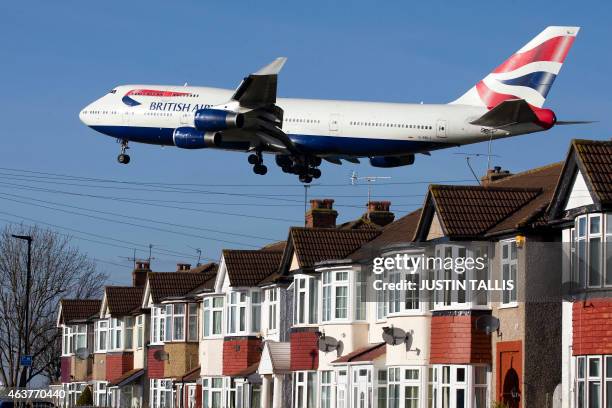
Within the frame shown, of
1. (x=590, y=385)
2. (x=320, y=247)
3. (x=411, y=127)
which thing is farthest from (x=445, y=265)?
(x=411, y=127)

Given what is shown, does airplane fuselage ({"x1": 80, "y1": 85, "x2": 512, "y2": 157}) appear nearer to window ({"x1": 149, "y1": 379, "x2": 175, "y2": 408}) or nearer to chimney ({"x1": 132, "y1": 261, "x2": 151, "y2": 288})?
window ({"x1": 149, "y1": 379, "x2": 175, "y2": 408})

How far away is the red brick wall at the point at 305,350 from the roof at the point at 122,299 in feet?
94.5

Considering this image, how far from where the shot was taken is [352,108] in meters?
61.3

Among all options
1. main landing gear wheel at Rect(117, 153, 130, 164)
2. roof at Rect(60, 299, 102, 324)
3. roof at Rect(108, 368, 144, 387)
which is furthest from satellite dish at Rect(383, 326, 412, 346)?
roof at Rect(60, 299, 102, 324)

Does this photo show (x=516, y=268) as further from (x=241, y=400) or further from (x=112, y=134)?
(x=112, y=134)

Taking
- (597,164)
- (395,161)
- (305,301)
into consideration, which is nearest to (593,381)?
(597,164)

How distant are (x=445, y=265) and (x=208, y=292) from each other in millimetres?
24588

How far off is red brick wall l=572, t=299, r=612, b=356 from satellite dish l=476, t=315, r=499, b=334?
508 cm

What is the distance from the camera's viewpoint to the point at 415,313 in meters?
43.9

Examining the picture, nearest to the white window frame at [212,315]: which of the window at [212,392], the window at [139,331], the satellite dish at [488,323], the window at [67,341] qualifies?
the window at [212,392]

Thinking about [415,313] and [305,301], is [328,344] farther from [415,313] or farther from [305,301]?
[415,313]

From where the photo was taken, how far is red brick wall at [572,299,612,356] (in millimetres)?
33531

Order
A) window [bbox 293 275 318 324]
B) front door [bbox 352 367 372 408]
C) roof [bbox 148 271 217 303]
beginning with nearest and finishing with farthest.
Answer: front door [bbox 352 367 372 408] → window [bbox 293 275 318 324] → roof [bbox 148 271 217 303]

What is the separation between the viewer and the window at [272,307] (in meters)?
59.1
